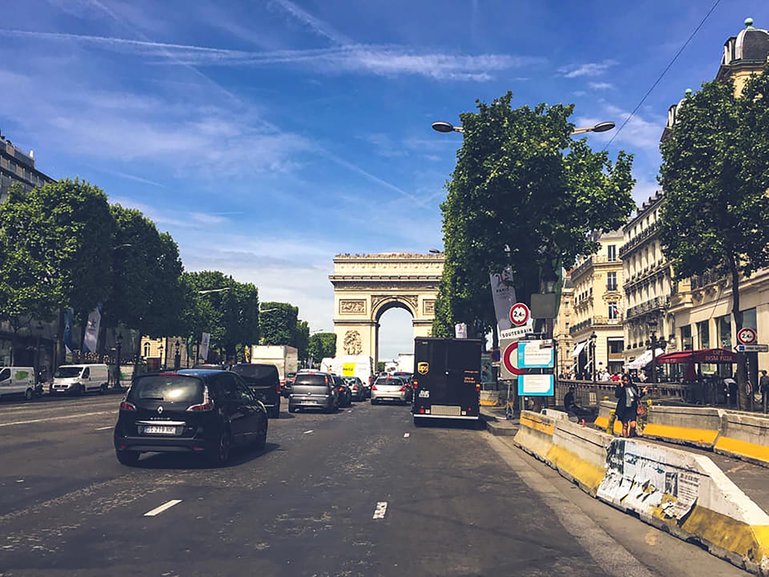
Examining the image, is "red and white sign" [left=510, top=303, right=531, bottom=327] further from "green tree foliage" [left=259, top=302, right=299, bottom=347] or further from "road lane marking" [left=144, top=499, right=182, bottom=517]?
"green tree foliage" [left=259, top=302, right=299, bottom=347]

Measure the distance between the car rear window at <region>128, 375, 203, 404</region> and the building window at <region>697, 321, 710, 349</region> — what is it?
43567mm

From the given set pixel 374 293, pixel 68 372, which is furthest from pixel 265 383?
pixel 374 293

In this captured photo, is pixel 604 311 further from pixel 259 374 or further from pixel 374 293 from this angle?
pixel 259 374

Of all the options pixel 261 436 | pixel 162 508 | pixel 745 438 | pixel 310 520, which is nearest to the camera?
pixel 310 520

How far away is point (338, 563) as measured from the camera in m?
6.48

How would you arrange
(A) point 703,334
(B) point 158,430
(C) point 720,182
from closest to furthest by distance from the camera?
1. (B) point 158,430
2. (C) point 720,182
3. (A) point 703,334

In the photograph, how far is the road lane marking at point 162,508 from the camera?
28.1ft

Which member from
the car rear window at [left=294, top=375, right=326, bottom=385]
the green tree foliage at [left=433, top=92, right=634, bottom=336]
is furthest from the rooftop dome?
the car rear window at [left=294, top=375, right=326, bottom=385]

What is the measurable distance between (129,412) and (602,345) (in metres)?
77.0

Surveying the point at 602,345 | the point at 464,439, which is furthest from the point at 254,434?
the point at 602,345

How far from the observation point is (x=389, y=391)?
40.2m

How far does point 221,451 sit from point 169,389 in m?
1.37

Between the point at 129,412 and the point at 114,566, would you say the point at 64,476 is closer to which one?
the point at 129,412

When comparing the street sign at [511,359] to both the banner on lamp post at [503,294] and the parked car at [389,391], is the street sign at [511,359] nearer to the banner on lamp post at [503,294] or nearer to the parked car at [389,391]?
the banner on lamp post at [503,294]
